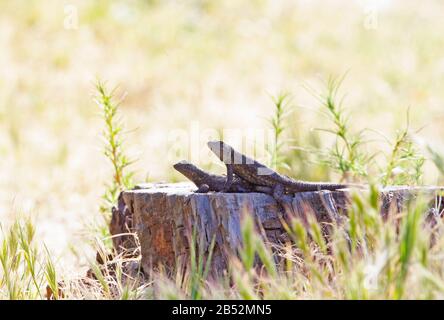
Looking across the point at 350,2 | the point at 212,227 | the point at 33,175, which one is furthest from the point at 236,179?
the point at 350,2

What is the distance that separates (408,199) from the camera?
438cm

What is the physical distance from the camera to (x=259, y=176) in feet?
14.5

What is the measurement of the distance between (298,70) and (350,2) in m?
5.42

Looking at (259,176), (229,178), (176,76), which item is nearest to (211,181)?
(229,178)

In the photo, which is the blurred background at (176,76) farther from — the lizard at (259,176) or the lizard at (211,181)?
the lizard at (259,176)

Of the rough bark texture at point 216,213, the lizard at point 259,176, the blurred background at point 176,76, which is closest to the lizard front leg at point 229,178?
the lizard at point 259,176

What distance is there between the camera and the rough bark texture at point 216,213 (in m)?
4.28

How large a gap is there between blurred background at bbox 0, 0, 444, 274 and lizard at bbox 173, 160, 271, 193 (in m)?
3.52

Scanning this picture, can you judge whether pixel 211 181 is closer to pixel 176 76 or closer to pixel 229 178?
pixel 229 178

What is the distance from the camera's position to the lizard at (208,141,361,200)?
14.4 ft

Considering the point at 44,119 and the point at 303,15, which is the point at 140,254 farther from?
the point at 303,15

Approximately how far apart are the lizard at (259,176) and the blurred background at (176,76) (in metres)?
3.74

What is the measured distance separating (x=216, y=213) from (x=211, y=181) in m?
0.35

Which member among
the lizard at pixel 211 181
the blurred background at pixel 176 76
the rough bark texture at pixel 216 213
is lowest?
the rough bark texture at pixel 216 213
